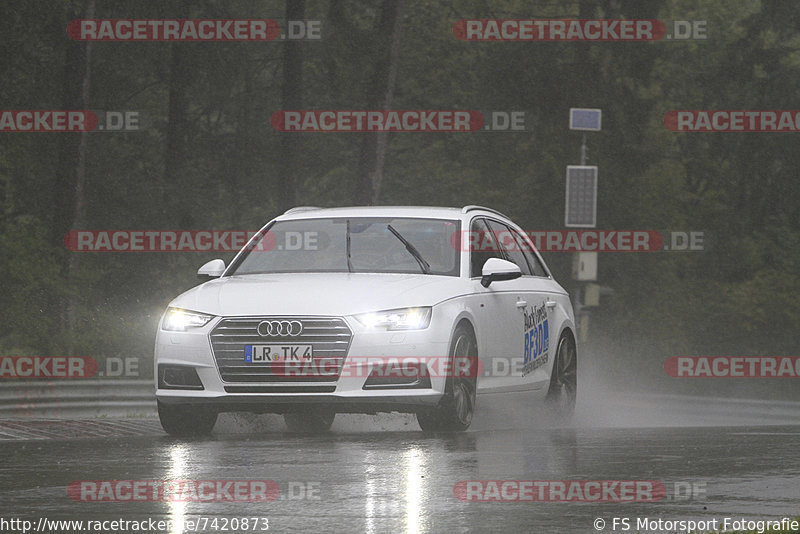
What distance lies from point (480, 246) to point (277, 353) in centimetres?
247

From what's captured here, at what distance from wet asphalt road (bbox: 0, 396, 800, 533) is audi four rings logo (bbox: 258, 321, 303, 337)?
773mm

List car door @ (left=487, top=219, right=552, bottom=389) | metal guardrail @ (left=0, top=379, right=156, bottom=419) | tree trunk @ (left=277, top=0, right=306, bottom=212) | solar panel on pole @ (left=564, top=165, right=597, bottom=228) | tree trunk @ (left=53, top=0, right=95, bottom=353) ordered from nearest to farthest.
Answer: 1. car door @ (left=487, top=219, right=552, bottom=389)
2. metal guardrail @ (left=0, top=379, right=156, bottom=419)
3. solar panel on pole @ (left=564, top=165, right=597, bottom=228)
4. tree trunk @ (left=53, top=0, right=95, bottom=353)
5. tree trunk @ (left=277, top=0, right=306, bottom=212)

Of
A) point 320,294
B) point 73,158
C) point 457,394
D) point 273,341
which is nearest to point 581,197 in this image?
point 73,158

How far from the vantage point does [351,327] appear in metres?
11.7

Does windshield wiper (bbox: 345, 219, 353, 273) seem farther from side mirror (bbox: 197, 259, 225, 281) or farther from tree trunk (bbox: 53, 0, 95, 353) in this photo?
tree trunk (bbox: 53, 0, 95, 353)

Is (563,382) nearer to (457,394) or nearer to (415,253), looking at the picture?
(415,253)

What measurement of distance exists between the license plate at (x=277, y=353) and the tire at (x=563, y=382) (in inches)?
132

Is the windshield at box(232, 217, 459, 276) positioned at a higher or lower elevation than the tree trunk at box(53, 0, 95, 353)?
lower

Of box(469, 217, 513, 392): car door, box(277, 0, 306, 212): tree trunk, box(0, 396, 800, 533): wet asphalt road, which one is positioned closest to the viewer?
box(0, 396, 800, 533): wet asphalt road

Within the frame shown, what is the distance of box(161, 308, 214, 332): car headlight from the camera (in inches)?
Result: 473

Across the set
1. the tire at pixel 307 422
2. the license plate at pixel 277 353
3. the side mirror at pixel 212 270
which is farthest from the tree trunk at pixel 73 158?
the license plate at pixel 277 353

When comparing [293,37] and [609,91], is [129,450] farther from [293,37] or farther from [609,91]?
[609,91]

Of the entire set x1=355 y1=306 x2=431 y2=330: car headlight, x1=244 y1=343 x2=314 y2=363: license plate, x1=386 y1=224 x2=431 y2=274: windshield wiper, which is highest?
x1=386 y1=224 x2=431 y2=274: windshield wiper

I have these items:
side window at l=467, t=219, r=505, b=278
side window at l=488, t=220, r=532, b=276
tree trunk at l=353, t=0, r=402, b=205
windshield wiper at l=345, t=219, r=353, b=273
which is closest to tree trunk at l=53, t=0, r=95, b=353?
tree trunk at l=353, t=0, r=402, b=205
